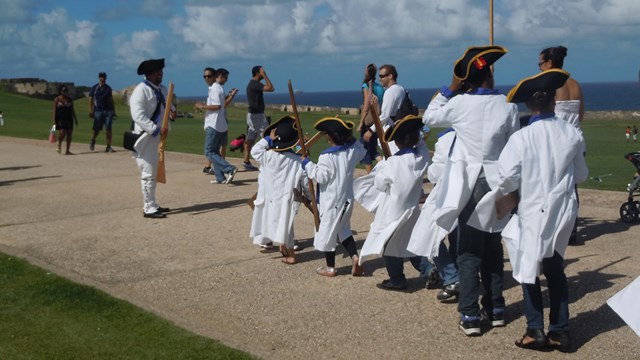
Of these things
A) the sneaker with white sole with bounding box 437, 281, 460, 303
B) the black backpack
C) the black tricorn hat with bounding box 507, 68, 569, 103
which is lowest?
the sneaker with white sole with bounding box 437, 281, 460, 303

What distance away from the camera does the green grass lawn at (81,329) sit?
19.5 feet

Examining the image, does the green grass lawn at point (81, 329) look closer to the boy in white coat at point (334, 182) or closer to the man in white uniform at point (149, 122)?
the boy in white coat at point (334, 182)

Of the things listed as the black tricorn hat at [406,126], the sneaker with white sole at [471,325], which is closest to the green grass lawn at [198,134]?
the black tricorn hat at [406,126]

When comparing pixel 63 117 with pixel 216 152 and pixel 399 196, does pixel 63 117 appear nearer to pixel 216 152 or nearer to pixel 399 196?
pixel 216 152

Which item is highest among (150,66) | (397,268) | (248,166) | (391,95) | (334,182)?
(150,66)

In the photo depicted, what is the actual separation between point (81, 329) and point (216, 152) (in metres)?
7.80

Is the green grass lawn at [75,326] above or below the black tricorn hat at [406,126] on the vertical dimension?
below

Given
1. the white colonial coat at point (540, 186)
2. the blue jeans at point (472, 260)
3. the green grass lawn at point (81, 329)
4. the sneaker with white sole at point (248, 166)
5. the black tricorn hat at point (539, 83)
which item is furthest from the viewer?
the sneaker with white sole at point (248, 166)

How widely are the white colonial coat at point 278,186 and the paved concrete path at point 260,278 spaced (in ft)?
1.18

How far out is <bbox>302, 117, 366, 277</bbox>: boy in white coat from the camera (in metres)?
7.84

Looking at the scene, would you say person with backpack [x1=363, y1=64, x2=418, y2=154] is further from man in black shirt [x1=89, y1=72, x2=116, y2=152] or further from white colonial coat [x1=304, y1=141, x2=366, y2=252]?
man in black shirt [x1=89, y1=72, x2=116, y2=152]

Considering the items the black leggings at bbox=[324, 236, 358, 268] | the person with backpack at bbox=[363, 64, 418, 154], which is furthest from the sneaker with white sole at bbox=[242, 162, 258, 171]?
the black leggings at bbox=[324, 236, 358, 268]

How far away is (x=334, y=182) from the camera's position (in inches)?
311

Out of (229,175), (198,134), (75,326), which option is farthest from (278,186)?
(198,134)
